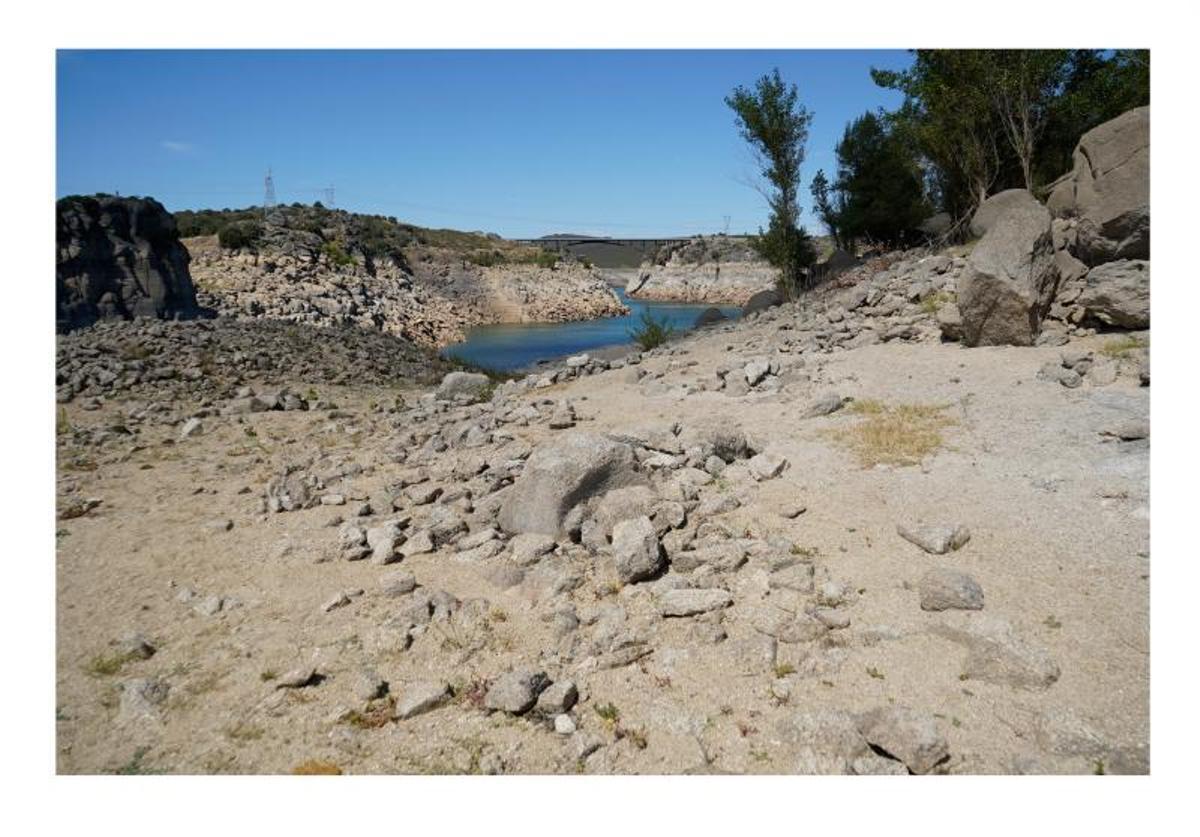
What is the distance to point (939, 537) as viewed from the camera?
5.88 metres

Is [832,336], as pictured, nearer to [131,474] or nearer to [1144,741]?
[1144,741]

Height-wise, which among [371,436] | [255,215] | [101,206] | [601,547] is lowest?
[601,547]

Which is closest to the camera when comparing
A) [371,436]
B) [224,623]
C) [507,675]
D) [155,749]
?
[155,749]

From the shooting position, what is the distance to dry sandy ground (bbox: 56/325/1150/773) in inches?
160

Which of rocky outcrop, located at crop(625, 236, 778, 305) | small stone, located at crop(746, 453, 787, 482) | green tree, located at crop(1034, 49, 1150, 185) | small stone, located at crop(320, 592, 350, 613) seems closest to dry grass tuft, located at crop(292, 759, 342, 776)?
small stone, located at crop(320, 592, 350, 613)

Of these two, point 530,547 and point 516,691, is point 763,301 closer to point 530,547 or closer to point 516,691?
point 530,547

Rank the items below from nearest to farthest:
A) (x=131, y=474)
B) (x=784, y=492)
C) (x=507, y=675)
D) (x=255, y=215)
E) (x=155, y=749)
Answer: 1. (x=155, y=749)
2. (x=507, y=675)
3. (x=784, y=492)
4. (x=131, y=474)
5. (x=255, y=215)

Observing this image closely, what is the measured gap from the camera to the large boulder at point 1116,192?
11562 millimetres

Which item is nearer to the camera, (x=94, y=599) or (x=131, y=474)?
(x=94, y=599)

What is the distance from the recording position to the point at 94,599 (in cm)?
Result: 626

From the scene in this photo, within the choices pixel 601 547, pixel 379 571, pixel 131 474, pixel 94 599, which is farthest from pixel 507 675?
pixel 131 474

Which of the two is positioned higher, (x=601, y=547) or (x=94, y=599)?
(x=601, y=547)

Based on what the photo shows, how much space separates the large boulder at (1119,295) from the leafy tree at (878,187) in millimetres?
A: 16211

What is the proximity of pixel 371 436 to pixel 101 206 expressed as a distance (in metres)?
17.2
